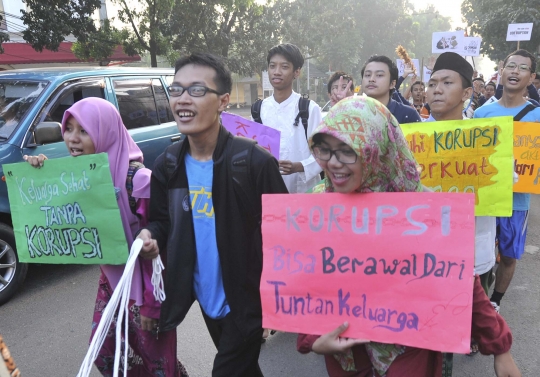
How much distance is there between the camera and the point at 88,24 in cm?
1502

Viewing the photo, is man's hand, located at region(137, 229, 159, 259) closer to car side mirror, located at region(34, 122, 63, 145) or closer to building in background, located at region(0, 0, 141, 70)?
car side mirror, located at region(34, 122, 63, 145)

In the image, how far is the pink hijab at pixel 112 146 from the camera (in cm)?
223

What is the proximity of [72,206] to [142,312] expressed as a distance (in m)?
0.63

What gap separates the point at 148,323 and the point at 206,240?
558 mm

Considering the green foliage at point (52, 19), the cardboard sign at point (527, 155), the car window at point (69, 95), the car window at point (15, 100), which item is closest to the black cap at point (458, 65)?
the cardboard sign at point (527, 155)

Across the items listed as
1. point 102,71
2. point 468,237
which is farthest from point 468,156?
point 102,71

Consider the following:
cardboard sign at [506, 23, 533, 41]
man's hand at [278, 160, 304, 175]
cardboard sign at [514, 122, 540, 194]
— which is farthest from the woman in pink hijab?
cardboard sign at [506, 23, 533, 41]

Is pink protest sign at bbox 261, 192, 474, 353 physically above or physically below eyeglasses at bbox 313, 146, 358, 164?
below

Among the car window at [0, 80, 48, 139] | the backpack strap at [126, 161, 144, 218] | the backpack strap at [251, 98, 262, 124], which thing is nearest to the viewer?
the backpack strap at [126, 161, 144, 218]

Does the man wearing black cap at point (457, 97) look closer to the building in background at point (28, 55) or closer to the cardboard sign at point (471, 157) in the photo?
the cardboard sign at point (471, 157)

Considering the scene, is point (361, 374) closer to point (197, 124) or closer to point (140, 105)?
point (197, 124)

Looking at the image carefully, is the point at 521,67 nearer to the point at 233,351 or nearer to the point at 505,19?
the point at 233,351

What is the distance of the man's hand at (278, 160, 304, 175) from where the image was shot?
3.11 metres

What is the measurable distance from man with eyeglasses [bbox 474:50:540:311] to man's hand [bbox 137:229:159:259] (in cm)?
253
